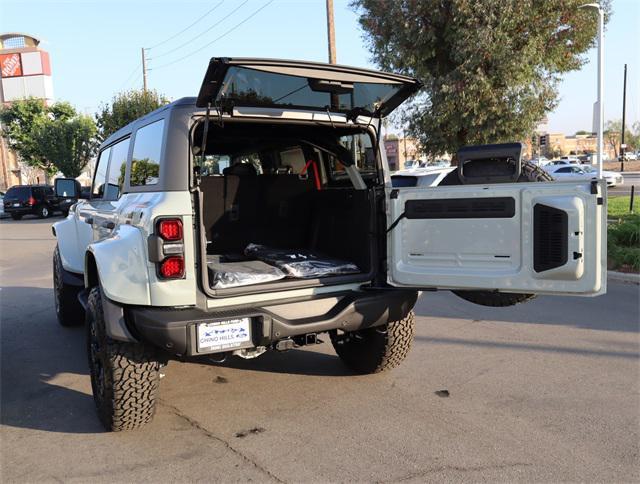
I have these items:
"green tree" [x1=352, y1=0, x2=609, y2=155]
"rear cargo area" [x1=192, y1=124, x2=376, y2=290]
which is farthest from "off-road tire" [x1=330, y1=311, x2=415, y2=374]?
"green tree" [x1=352, y1=0, x2=609, y2=155]

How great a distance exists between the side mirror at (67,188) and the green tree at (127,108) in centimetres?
2851

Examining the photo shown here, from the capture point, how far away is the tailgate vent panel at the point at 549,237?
3.05 metres

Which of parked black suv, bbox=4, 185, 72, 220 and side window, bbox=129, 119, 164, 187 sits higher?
side window, bbox=129, 119, 164, 187

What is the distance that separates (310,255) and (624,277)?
18.9 ft

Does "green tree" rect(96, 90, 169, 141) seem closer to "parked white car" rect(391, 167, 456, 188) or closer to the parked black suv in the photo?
the parked black suv

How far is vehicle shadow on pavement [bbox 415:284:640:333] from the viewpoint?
19.2ft

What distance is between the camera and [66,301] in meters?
6.14

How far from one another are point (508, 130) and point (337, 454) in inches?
462

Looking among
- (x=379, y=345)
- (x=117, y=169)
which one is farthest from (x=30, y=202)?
(x=379, y=345)

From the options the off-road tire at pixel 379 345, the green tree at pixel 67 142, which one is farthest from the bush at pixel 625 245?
the green tree at pixel 67 142

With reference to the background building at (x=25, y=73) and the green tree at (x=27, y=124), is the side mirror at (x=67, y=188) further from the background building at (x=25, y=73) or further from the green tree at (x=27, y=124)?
the background building at (x=25, y=73)

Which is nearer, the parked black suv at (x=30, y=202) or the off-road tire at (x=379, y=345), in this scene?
the off-road tire at (x=379, y=345)

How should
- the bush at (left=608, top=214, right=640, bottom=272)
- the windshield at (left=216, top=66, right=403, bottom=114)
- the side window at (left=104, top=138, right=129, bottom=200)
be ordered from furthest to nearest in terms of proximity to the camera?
the bush at (left=608, top=214, right=640, bottom=272) → the side window at (left=104, top=138, right=129, bottom=200) → the windshield at (left=216, top=66, right=403, bottom=114)

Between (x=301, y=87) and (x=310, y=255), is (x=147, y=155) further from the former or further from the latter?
(x=310, y=255)
